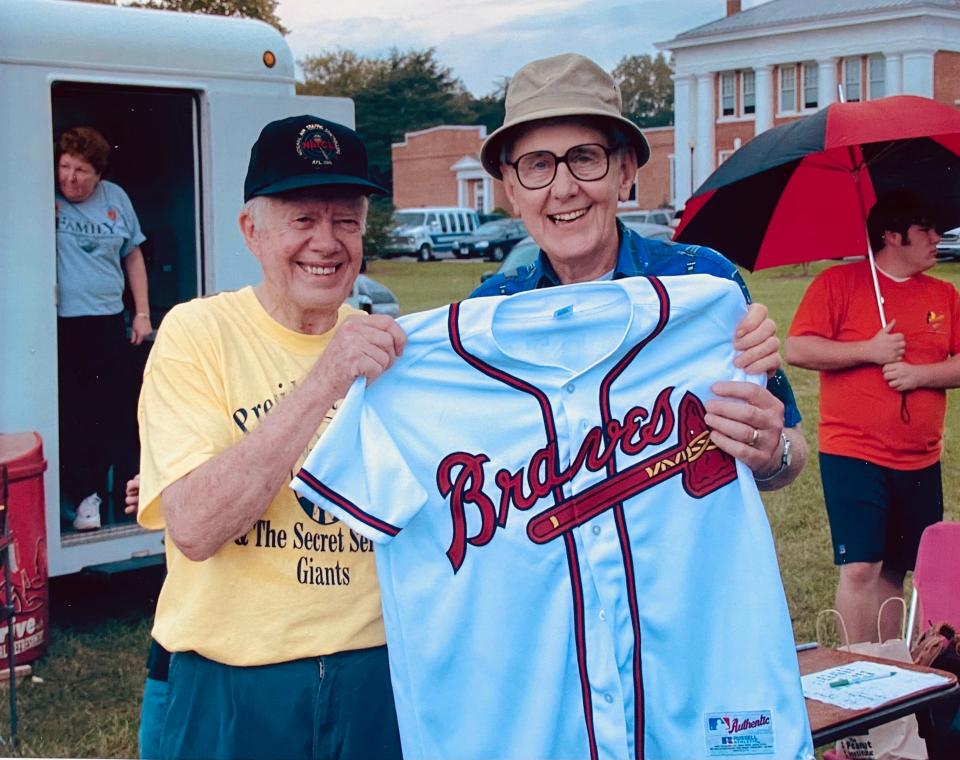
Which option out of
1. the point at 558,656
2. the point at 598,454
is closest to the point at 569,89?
the point at 598,454

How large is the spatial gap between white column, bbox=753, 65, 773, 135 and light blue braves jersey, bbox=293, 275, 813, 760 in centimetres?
499

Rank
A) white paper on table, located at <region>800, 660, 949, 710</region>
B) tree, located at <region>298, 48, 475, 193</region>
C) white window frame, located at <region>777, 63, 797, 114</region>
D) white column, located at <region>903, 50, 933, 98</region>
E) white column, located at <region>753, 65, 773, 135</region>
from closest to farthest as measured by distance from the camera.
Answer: white paper on table, located at <region>800, 660, 949, 710</region> < white column, located at <region>903, 50, 933, 98</region> < white column, located at <region>753, 65, 773, 135</region> < white window frame, located at <region>777, 63, 797, 114</region> < tree, located at <region>298, 48, 475, 193</region>

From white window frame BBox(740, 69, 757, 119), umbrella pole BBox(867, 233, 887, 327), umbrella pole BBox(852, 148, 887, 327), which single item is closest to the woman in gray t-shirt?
umbrella pole BBox(852, 148, 887, 327)

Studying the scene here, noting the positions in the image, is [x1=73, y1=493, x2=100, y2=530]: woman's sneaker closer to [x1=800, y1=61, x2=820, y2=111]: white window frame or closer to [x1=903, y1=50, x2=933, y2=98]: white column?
[x1=903, y1=50, x2=933, y2=98]: white column

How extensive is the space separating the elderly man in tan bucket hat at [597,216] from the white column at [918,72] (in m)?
4.14

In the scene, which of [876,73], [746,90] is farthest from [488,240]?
[876,73]

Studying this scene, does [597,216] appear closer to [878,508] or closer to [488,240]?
[878,508]

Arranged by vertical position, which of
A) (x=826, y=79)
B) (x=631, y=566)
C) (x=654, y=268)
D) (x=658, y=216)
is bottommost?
(x=631, y=566)

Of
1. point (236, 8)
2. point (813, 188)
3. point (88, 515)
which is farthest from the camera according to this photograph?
point (236, 8)

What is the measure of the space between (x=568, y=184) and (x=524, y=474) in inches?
18.7

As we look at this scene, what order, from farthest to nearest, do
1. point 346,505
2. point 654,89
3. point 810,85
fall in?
point 654,89
point 810,85
point 346,505

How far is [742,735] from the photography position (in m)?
1.79

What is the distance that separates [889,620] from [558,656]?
8.18 feet

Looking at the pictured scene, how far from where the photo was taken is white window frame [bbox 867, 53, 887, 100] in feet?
18.6
